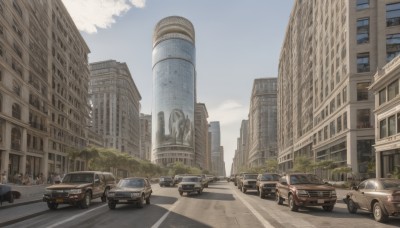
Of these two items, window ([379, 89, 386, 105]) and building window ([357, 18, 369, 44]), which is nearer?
window ([379, 89, 386, 105])

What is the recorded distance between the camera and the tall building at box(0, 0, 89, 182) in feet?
157

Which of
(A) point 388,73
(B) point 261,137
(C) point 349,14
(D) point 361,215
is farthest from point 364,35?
(B) point 261,137

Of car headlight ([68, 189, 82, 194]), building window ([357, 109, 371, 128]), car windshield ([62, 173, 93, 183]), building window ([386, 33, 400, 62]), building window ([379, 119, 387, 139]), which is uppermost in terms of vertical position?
building window ([386, 33, 400, 62])

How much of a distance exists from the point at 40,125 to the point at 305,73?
195 feet

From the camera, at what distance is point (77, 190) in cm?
1878

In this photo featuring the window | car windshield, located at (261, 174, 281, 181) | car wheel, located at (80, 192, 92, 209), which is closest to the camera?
car wheel, located at (80, 192, 92, 209)

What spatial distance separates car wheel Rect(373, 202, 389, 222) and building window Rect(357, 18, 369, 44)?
4399cm

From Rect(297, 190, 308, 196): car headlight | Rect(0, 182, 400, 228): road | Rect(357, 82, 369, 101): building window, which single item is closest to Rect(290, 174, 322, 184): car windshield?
Rect(297, 190, 308, 196): car headlight

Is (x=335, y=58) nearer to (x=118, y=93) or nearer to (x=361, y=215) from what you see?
(x=361, y=215)

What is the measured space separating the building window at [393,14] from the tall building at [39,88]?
48.8 metres

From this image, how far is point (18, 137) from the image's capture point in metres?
51.7

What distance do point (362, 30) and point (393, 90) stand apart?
18.5 metres

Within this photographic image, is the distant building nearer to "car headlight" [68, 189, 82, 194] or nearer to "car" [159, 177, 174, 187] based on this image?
"car" [159, 177, 174, 187]

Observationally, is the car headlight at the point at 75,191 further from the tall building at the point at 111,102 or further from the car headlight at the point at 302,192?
the tall building at the point at 111,102
